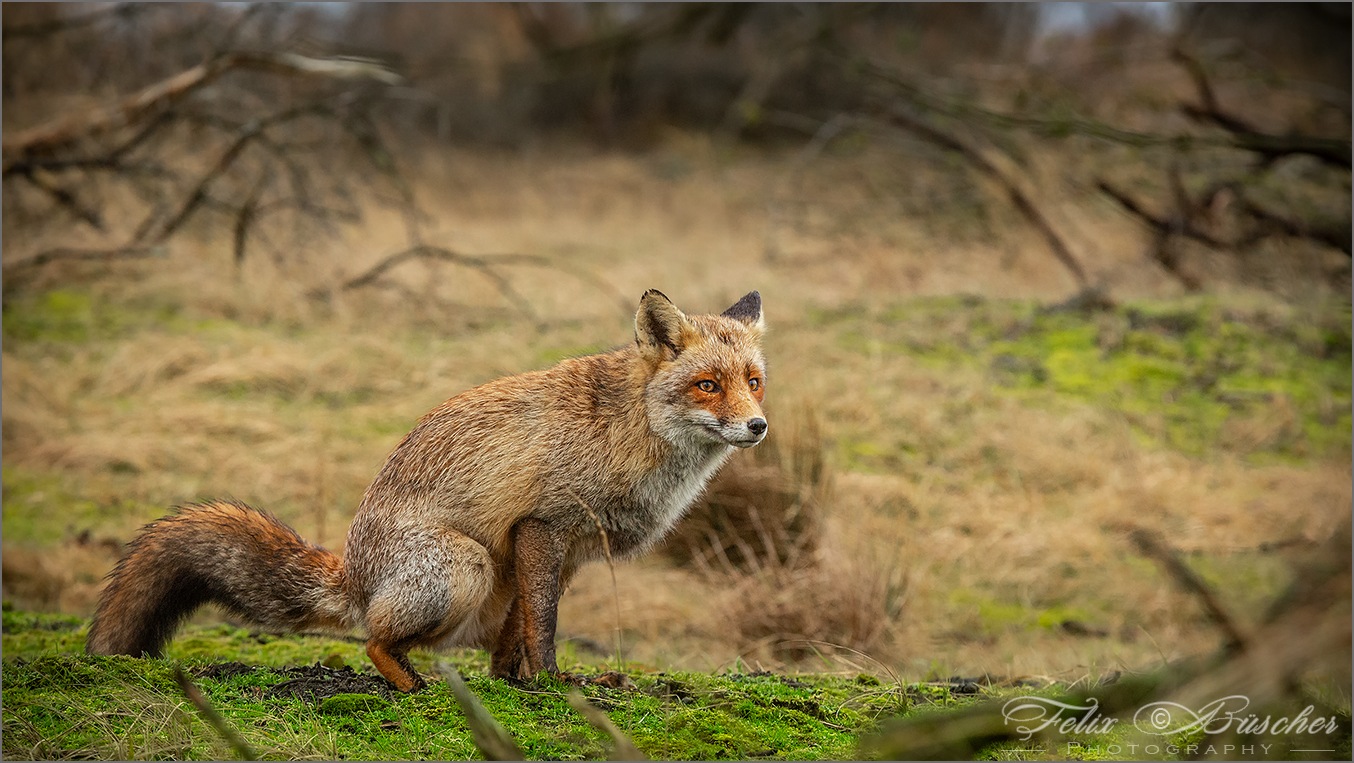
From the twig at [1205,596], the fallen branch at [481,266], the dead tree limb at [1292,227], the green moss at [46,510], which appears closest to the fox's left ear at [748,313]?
the twig at [1205,596]

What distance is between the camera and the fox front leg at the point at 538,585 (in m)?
4.50

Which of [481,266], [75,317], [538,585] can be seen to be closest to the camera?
[538,585]

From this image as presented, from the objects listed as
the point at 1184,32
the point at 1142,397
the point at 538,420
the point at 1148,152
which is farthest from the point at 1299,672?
the point at 1184,32

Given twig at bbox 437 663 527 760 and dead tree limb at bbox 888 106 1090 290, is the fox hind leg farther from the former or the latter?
dead tree limb at bbox 888 106 1090 290

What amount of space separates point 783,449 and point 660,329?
11.7 feet

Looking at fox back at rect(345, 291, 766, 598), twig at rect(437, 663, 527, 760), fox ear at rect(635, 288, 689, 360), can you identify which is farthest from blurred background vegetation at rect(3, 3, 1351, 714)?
twig at rect(437, 663, 527, 760)

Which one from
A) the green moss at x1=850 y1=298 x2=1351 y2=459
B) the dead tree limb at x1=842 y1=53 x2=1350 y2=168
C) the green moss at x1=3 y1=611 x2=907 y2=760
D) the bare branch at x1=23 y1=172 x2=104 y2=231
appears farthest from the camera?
the bare branch at x1=23 y1=172 x2=104 y2=231

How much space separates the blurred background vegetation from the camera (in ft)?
25.7

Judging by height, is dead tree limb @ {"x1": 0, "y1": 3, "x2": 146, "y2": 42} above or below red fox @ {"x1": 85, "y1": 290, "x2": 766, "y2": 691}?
above

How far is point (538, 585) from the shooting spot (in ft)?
14.8

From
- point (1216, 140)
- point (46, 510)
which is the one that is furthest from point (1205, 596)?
point (46, 510)

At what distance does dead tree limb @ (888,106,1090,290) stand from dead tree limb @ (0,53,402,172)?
881cm

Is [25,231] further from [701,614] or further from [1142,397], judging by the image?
[1142,397]

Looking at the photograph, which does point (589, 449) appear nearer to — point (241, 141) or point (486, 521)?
point (486, 521)
